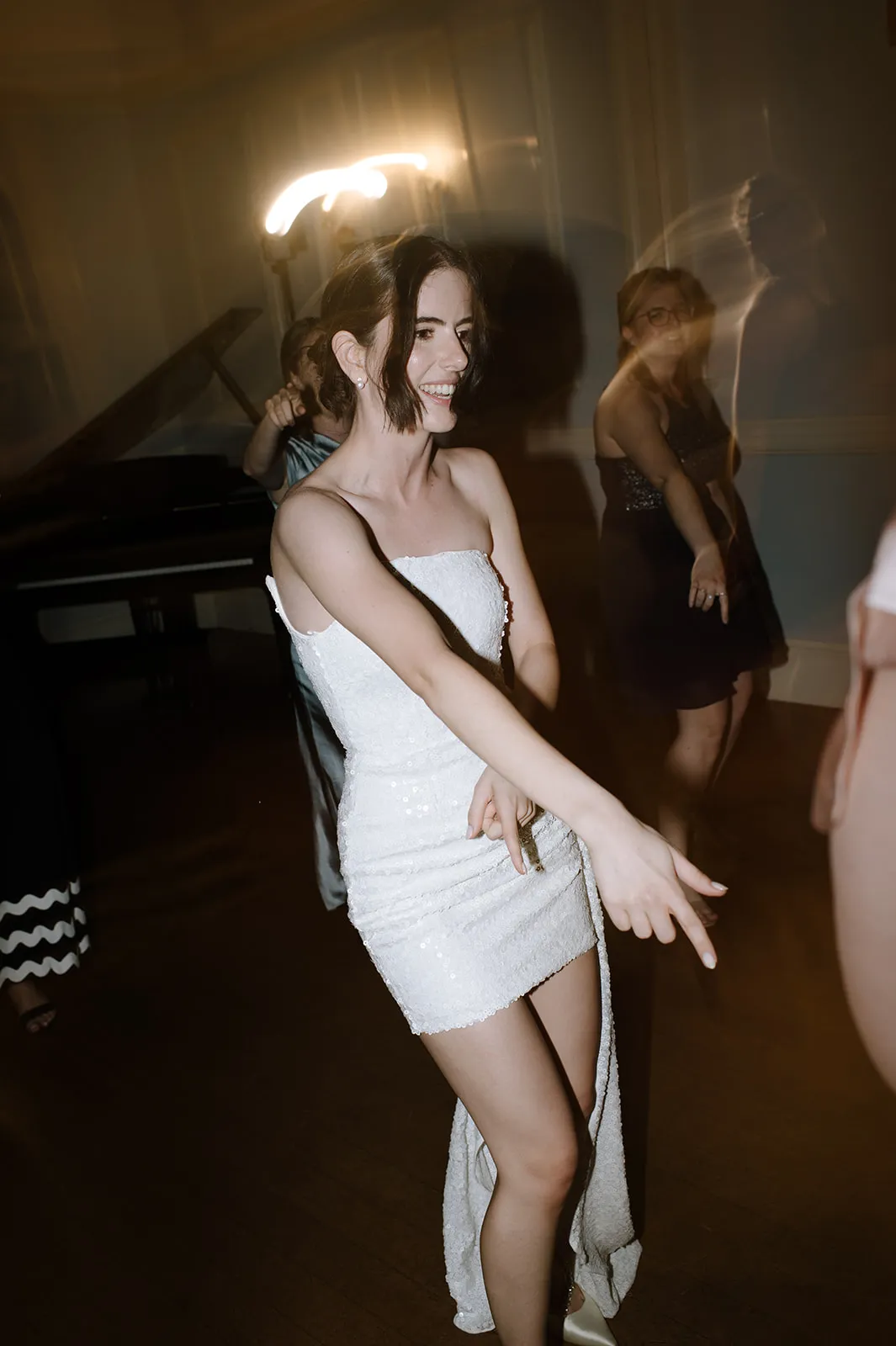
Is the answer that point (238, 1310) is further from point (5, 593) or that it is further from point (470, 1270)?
point (5, 593)

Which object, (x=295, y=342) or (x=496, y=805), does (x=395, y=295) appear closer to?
(x=496, y=805)

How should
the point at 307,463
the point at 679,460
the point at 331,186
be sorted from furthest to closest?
1. the point at 331,186
2. the point at 679,460
3. the point at 307,463

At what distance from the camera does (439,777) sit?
1384mm

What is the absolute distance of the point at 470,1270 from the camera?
1623 mm

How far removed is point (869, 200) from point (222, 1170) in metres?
3.31

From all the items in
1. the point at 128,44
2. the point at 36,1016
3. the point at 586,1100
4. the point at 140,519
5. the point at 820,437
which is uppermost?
the point at 128,44

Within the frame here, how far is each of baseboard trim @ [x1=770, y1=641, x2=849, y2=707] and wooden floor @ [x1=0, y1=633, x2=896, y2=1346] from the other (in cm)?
78

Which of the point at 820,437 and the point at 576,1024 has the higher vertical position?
the point at 820,437

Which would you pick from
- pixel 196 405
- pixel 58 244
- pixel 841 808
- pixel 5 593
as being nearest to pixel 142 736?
pixel 5 593

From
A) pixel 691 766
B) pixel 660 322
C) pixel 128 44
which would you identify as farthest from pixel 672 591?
pixel 128 44

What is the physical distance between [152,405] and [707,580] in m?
4.09

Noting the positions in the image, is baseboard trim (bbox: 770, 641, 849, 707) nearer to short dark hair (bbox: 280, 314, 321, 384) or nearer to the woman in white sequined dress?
short dark hair (bbox: 280, 314, 321, 384)

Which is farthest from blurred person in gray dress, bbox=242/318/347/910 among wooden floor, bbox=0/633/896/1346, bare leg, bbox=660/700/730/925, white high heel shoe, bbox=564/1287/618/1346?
white high heel shoe, bbox=564/1287/618/1346

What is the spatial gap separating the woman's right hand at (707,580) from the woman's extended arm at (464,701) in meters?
1.37
